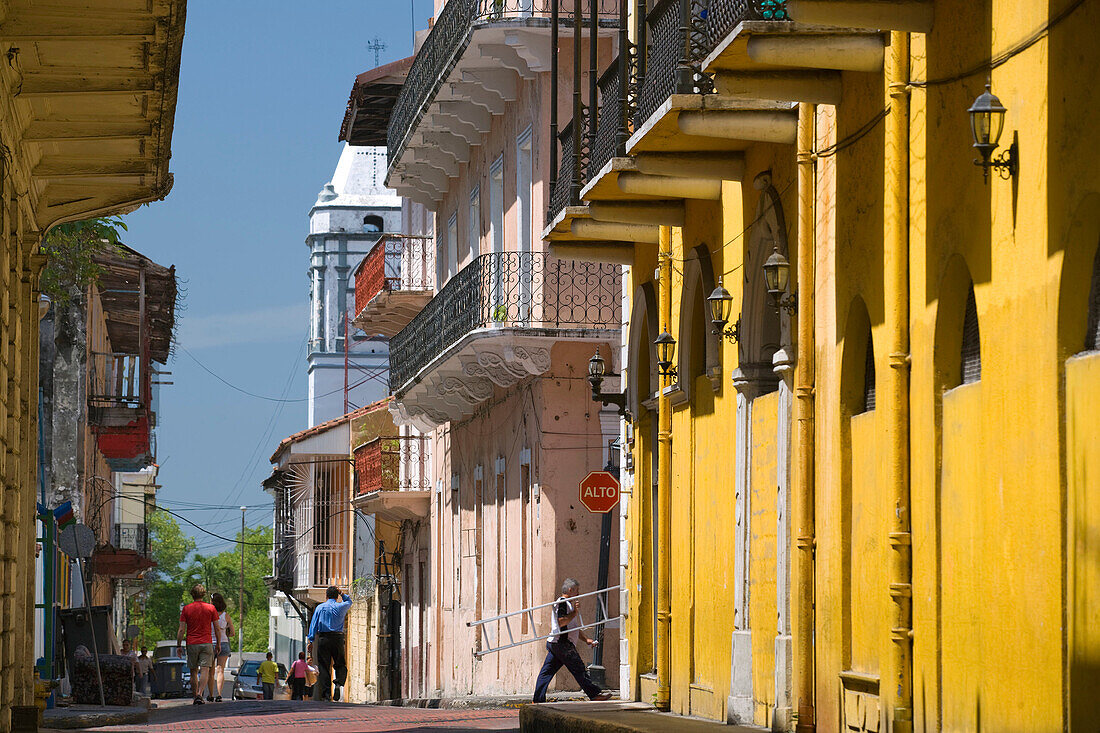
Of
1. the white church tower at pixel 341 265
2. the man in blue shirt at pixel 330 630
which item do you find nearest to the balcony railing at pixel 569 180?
the man in blue shirt at pixel 330 630

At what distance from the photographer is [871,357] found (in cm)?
1156

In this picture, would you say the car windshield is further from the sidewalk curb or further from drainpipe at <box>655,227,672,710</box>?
drainpipe at <box>655,227,672,710</box>

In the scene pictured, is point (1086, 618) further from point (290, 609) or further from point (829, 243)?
point (290, 609)

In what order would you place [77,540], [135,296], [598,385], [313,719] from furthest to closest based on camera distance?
1. [135,296]
2. [77,540]
3. [313,719]
4. [598,385]

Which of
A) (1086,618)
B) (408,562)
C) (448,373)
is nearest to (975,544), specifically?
(1086,618)

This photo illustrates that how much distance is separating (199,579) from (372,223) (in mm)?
77672

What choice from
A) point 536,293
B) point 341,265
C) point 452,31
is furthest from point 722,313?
point 341,265

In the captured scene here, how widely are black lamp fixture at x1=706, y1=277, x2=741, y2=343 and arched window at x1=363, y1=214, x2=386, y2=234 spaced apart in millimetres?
54155

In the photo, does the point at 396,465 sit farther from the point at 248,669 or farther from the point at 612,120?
the point at 248,669

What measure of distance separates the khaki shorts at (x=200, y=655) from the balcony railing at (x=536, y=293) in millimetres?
5297

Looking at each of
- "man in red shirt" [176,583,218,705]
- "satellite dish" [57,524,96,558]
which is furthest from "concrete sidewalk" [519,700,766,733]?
"man in red shirt" [176,583,218,705]

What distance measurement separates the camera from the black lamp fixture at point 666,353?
16078mm

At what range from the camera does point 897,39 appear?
408 inches

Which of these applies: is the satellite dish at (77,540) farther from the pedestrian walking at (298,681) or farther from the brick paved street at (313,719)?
the pedestrian walking at (298,681)
